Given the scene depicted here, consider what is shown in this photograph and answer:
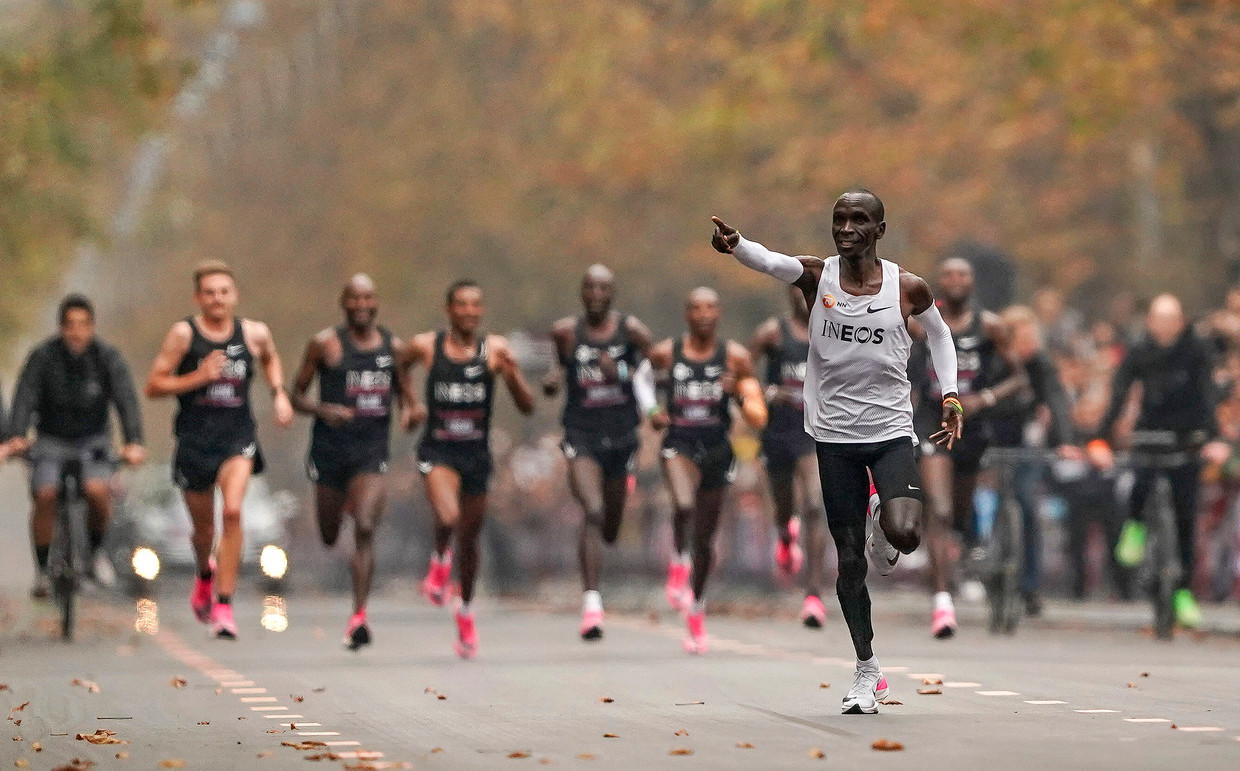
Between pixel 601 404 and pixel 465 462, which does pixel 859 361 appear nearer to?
pixel 465 462

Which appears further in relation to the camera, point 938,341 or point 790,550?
point 790,550

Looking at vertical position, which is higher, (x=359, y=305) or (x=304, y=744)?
(x=359, y=305)

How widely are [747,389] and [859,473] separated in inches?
172

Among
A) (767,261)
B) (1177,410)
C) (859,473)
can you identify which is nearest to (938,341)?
(859,473)

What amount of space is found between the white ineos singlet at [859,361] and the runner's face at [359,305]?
553 cm

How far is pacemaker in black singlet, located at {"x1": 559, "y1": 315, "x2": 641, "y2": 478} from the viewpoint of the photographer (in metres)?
17.3

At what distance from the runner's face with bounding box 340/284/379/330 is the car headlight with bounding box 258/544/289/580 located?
10.2 metres

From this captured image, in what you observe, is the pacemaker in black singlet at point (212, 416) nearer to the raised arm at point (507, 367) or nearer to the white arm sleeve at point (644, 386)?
the raised arm at point (507, 367)

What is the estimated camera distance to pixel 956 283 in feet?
56.9

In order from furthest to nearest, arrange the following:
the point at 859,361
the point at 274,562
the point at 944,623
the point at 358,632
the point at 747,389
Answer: the point at 274,562, the point at 358,632, the point at 747,389, the point at 944,623, the point at 859,361

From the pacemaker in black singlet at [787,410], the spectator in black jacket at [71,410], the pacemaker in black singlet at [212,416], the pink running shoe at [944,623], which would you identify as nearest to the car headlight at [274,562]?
the spectator in black jacket at [71,410]

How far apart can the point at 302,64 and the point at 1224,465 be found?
27783mm

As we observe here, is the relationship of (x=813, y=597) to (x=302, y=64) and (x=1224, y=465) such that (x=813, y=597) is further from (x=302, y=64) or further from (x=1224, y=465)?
(x=302, y=64)

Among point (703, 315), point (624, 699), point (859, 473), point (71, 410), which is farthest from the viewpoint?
point (71, 410)
